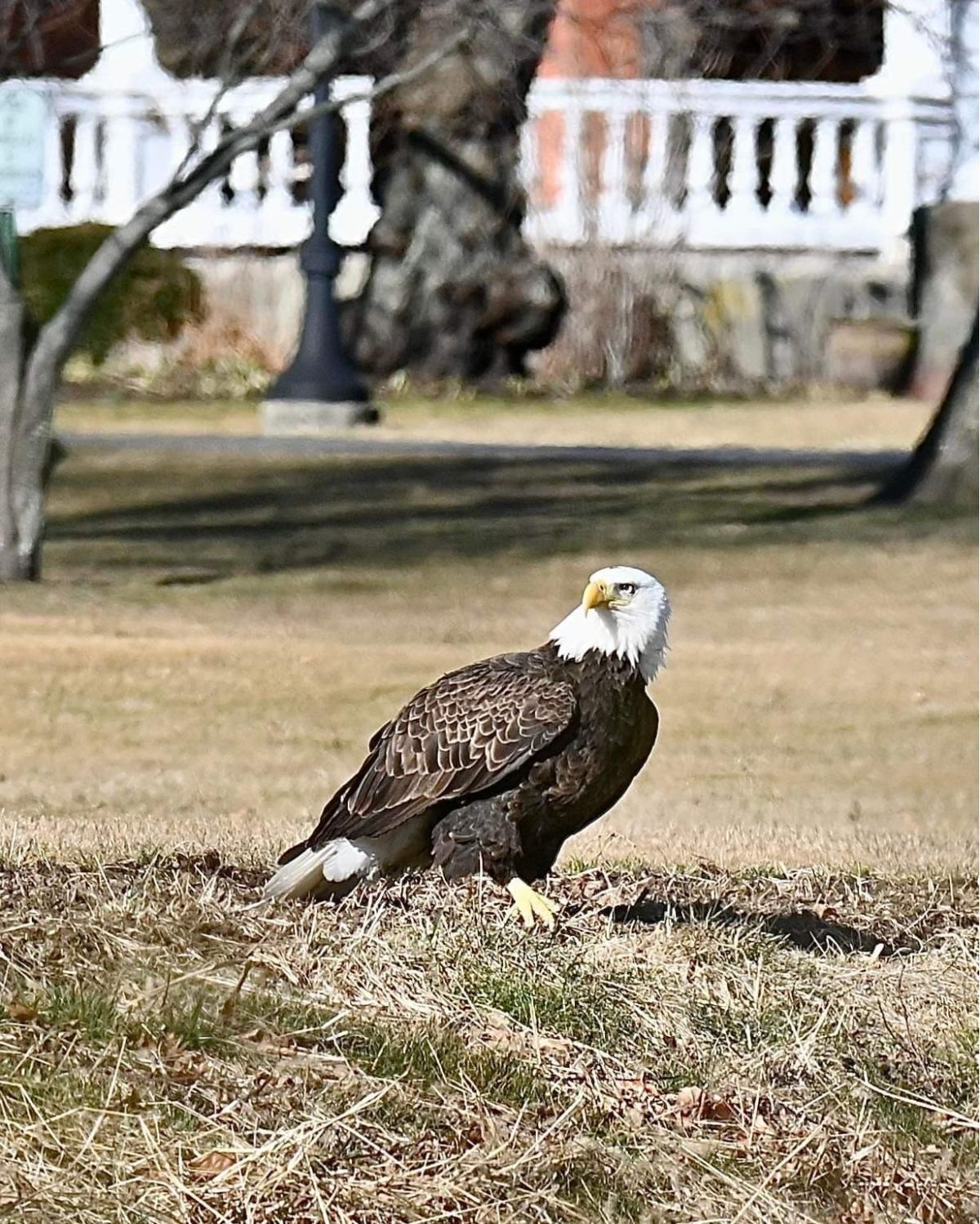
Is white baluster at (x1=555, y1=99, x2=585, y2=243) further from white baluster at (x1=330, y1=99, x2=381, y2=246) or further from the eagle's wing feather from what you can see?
the eagle's wing feather

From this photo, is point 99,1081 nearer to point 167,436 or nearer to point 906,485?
point 906,485

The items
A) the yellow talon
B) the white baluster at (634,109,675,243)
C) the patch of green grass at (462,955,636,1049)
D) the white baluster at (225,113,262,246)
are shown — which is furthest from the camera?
the white baluster at (634,109,675,243)

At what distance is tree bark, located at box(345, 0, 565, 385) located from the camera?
23969 millimetres

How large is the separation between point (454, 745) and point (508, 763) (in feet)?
0.50

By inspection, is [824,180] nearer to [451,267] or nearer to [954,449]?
[451,267]

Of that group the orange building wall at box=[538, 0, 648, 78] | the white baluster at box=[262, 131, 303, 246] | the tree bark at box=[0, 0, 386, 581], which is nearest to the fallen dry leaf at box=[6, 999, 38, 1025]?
Answer: the tree bark at box=[0, 0, 386, 581]

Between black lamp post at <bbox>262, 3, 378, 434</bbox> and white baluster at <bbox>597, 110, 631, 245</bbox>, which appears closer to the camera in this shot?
black lamp post at <bbox>262, 3, 378, 434</bbox>

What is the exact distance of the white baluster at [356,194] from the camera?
83.9 feet

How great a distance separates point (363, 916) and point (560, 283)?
1843 cm

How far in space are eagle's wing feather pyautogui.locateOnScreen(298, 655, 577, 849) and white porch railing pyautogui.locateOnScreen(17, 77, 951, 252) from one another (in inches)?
709

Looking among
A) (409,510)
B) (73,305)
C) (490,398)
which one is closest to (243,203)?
(490,398)

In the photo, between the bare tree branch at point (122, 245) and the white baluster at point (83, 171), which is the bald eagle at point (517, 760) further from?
the white baluster at point (83, 171)

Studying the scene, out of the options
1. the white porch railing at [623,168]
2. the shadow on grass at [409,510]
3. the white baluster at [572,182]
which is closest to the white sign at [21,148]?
the shadow on grass at [409,510]

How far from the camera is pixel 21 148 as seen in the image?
12984 millimetres
